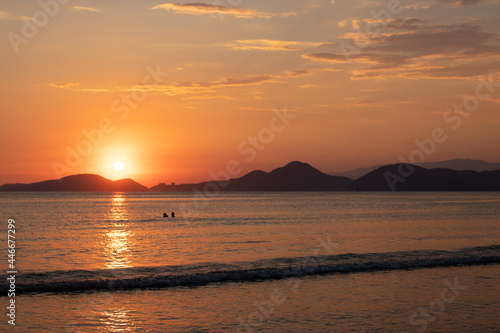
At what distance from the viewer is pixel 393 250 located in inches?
1533

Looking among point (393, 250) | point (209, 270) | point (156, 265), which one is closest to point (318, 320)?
point (209, 270)

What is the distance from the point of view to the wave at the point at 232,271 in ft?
81.0

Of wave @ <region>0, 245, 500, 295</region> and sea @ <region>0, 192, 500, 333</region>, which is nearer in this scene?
sea @ <region>0, 192, 500, 333</region>

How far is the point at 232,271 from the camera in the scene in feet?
92.3

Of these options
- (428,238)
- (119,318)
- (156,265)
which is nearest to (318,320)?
(119,318)

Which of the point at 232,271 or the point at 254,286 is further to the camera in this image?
the point at 232,271

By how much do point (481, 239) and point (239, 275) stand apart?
31.0 metres

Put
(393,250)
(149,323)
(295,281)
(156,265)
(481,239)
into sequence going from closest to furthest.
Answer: (149,323)
(295,281)
(156,265)
(393,250)
(481,239)

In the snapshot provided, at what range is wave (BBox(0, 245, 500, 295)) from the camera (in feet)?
81.0

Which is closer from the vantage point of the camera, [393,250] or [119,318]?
[119,318]

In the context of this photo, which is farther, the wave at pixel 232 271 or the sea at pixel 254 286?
the wave at pixel 232 271

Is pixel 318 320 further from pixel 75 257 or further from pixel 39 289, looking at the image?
pixel 75 257

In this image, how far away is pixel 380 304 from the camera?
1947 centimetres

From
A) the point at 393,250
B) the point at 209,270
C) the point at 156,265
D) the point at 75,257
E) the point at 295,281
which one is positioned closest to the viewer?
the point at 295,281
